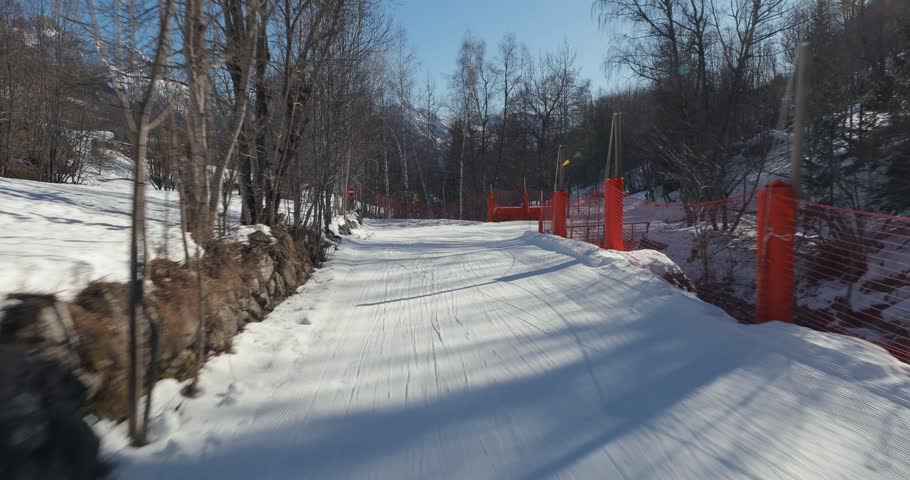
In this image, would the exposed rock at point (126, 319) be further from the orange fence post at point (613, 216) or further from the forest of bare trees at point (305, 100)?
the orange fence post at point (613, 216)

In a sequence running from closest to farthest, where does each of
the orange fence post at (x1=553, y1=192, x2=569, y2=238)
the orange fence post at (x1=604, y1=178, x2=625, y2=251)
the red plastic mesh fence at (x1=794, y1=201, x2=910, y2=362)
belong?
the red plastic mesh fence at (x1=794, y1=201, x2=910, y2=362)
the orange fence post at (x1=604, y1=178, x2=625, y2=251)
the orange fence post at (x1=553, y1=192, x2=569, y2=238)

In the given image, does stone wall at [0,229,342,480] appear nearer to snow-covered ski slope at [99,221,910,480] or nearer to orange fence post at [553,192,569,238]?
snow-covered ski slope at [99,221,910,480]

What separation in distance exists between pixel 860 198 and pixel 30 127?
24.6 meters

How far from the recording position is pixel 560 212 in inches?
520

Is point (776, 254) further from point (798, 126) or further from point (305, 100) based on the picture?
point (305, 100)

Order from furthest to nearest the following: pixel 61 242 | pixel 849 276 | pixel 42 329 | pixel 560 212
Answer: pixel 560 212, pixel 849 276, pixel 61 242, pixel 42 329

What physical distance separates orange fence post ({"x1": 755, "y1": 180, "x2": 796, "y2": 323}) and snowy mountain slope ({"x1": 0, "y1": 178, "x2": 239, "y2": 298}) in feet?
16.9

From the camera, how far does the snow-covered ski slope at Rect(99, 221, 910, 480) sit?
8.55ft

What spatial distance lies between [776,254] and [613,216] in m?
4.95

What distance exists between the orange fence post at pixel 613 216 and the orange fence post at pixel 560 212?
339cm

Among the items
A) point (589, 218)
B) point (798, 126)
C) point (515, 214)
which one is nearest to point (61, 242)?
point (798, 126)

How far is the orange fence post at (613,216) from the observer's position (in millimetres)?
9344

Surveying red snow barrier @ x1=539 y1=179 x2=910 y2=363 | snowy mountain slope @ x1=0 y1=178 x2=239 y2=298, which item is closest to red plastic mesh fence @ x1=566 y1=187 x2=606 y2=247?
red snow barrier @ x1=539 y1=179 x2=910 y2=363

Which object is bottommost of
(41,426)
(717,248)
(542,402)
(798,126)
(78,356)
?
(542,402)
